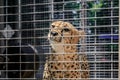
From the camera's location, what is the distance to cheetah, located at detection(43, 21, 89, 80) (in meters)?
1.17

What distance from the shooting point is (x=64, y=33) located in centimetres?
117

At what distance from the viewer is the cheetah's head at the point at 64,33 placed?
3.79 ft

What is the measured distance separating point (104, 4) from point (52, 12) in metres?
0.22

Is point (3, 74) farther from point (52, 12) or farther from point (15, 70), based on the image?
point (52, 12)

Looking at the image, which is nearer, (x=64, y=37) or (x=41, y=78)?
(x=64, y=37)

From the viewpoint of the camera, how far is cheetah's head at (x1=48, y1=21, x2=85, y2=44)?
1.16 meters

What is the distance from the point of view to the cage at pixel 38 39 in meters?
1.21

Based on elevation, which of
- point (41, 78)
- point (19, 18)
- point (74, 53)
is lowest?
point (41, 78)

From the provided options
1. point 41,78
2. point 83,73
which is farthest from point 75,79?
point 41,78

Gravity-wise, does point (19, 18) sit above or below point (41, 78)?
above

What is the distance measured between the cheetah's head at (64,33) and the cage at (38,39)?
25mm

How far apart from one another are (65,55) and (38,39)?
0.43 ft

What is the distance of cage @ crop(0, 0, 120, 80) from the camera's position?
121 cm

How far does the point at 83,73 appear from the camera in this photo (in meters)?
1.23
